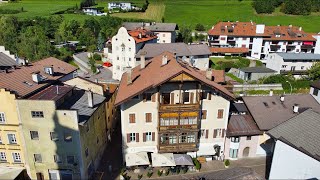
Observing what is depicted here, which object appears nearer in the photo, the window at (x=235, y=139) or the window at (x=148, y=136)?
the window at (x=148, y=136)

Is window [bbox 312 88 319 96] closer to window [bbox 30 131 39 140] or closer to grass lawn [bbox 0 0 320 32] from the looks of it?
window [bbox 30 131 39 140]

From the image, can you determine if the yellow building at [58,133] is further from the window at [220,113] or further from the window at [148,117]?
the window at [220,113]

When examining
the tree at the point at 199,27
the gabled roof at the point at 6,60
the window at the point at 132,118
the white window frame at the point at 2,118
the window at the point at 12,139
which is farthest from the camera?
the tree at the point at 199,27

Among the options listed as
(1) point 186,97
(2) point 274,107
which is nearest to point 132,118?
(1) point 186,97

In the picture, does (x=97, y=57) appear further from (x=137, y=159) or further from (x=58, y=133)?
(x=58, y=133)

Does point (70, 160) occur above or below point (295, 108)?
below

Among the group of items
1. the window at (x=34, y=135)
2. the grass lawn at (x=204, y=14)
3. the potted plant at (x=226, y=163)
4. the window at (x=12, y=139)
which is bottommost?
the potted plant at (x=226, y=163)

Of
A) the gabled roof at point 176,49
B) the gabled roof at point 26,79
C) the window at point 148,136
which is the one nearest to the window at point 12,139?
the gabled roof at point 26,79

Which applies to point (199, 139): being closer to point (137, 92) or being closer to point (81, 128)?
point (137, 92)
